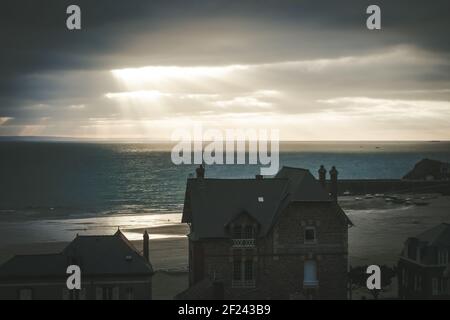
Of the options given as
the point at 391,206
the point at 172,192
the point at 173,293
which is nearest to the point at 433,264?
the point at 173,293

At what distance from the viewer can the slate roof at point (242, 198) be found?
151ft

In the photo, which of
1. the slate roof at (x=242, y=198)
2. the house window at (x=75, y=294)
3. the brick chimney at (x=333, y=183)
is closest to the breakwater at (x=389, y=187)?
the brick chimney at (x=333, y=183)

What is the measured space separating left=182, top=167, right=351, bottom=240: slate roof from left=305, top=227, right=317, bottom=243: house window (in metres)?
1.96

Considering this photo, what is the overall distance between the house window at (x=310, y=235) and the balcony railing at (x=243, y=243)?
141 inches

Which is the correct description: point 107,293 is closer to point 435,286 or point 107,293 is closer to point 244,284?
point 244,284

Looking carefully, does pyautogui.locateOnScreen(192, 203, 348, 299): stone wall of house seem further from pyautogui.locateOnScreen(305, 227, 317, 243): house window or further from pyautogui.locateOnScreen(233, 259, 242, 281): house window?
pyautogui.locateOnScreen(233, 259, 242, 281): house window

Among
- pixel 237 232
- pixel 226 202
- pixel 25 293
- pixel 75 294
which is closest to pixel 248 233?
pixel 237 232

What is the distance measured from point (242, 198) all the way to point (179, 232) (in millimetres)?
51311

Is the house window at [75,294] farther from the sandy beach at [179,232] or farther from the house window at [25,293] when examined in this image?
the sandy beach at [179,232]

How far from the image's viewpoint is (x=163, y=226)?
10712 centimetres

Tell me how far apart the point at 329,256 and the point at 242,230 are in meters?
6.03

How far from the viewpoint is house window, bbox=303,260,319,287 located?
46188mm
